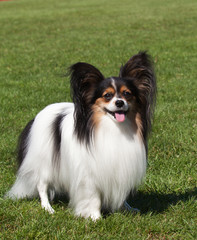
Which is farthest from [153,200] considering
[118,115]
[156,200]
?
[118,115]

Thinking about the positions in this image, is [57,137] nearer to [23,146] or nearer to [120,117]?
[23,146]

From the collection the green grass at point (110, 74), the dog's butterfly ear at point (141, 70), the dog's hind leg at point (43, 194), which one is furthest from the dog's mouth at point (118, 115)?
the dog's hind leg at point (43, 194)

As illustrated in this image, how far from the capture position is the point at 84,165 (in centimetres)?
341

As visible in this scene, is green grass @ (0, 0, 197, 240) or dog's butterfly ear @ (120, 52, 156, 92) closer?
dog's butterfly ear @ (120, 52, 156, 92)

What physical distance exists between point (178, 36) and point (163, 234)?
1217 cm

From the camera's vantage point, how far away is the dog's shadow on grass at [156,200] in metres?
3.96

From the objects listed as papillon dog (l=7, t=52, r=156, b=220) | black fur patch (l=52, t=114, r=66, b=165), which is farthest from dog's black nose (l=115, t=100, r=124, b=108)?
black fur patch (l=52, t=114, r=66, b=165)

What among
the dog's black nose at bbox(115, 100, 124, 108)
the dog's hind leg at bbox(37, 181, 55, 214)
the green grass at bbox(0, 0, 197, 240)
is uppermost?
the dog's black nose at bbox(115, 100, 124, 108)

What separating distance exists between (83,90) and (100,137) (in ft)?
1.45

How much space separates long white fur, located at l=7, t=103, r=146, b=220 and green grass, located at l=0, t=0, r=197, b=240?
0.58 ft

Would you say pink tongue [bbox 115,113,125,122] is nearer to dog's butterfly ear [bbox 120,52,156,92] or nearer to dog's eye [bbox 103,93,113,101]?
dog's eye [bbox 103,93,113,101]

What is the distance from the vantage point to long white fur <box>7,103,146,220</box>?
132 inches

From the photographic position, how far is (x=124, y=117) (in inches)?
128

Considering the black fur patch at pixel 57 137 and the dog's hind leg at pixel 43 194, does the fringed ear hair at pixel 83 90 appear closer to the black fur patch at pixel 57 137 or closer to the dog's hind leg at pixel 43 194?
the black fur patch at pixel 57 137
